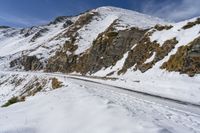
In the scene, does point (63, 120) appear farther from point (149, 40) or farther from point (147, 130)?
point (149, 40)

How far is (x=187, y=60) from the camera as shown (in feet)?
91.5

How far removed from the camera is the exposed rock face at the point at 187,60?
2652 cm

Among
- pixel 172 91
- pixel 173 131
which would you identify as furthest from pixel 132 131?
pixel 172 91

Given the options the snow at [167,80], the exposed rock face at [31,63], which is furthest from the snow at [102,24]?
the snow at [167,80]

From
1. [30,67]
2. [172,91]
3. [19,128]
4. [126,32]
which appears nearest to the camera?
[19,128]

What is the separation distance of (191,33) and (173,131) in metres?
27.0

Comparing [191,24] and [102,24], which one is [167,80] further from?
[102,24]

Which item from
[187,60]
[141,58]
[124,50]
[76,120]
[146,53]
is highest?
[124,50]

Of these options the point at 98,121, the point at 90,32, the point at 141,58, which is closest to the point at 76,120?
the point at 98,121

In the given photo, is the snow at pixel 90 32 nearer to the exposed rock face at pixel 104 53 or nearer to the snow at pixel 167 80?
the exposed rock face at pixel 104 53

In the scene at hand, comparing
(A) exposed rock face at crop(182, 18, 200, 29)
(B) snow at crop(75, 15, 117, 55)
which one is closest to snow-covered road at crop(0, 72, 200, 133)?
(A) exposed rock face at crop(182, 18, 200, 29)

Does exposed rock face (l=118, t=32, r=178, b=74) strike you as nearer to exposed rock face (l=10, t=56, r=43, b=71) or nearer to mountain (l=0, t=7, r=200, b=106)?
mountain (l=0, t=7, r=200, b=106)

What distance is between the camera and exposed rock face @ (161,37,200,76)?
26525 mm

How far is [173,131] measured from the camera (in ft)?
27.3
